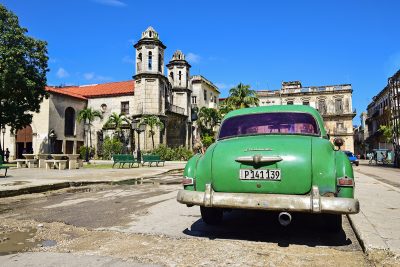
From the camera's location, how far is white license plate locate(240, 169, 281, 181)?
3.88 m

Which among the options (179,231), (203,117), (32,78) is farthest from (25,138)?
(179,231)

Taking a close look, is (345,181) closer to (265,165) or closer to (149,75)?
(265,165)

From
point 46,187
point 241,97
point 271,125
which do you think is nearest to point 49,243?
point 271,125

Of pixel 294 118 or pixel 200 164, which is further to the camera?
pixel 294 118

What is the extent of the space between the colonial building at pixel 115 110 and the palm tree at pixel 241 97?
7064 mm

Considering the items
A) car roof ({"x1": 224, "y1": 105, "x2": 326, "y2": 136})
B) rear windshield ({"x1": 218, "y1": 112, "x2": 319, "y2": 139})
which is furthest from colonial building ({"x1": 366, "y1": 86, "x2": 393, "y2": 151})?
rear windshield ({"x1": 218, "y1": 112, "x2": 319, "y2": 139})

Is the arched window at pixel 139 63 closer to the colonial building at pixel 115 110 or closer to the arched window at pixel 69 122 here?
the colonial building at pixel 115 110

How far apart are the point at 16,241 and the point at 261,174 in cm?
314

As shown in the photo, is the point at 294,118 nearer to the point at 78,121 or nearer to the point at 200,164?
the point at 200,164

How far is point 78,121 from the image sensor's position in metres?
38.7

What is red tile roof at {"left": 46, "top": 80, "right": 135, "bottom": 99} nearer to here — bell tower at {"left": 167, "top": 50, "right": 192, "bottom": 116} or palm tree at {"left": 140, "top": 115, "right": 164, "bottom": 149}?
bell tower at {"left": 167, "top": 50, "right": 192, "bottom": 116}

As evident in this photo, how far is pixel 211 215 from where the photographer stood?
4.92m

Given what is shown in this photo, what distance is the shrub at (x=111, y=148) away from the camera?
120ft

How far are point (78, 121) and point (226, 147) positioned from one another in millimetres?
37323
